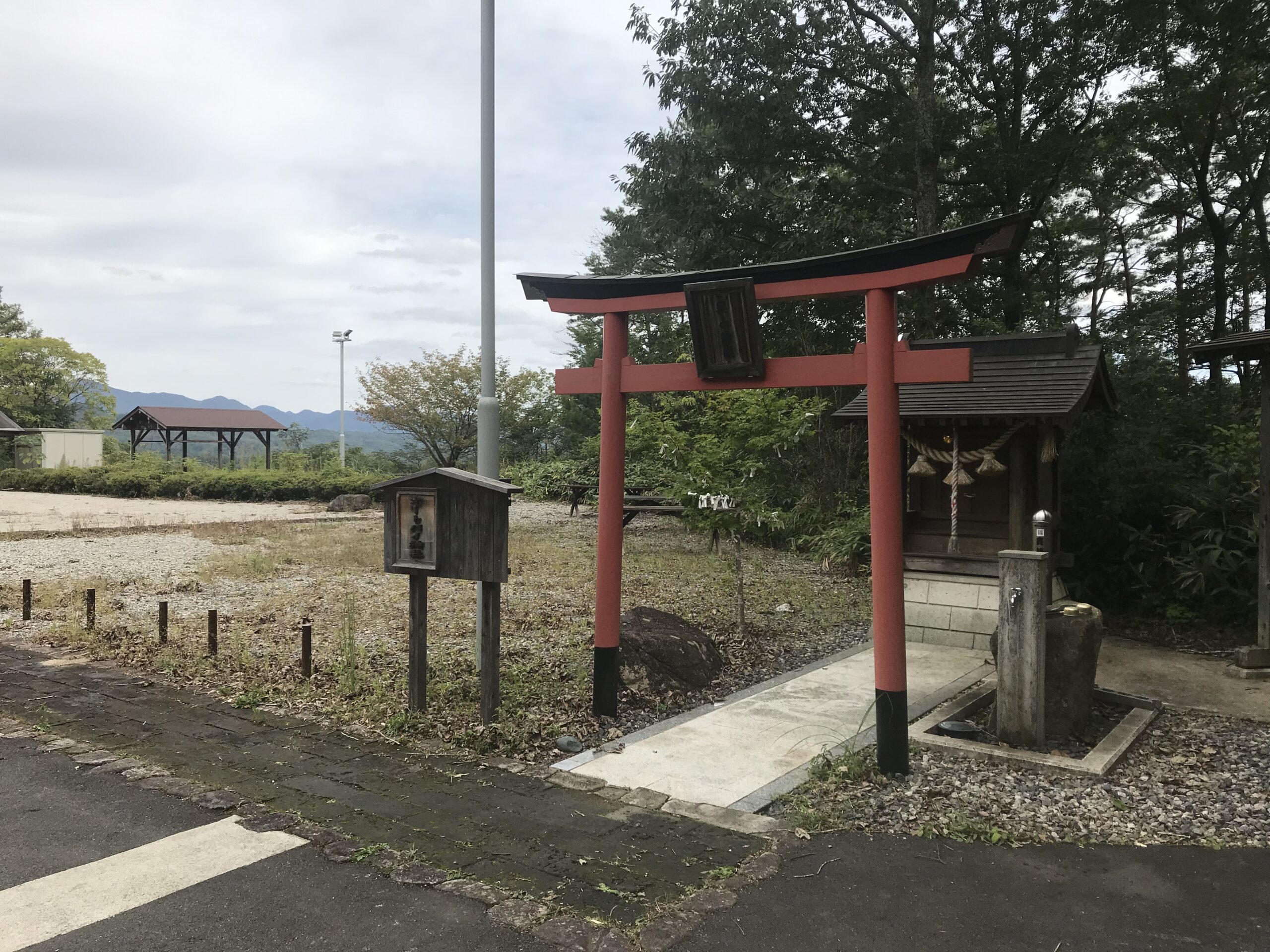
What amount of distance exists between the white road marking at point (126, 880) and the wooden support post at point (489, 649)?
1683mm

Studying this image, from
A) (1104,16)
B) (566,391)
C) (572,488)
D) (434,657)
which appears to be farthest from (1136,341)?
(572,488)

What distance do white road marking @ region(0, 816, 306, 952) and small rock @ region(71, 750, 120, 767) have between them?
1.30 meters

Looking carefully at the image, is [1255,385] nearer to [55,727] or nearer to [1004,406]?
[1004,406]

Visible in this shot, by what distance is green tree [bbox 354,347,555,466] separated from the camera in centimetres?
3203

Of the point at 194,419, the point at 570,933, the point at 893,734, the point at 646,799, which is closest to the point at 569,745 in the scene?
the point at 646,799

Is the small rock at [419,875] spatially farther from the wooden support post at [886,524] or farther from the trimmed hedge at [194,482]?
the trimmed hedge at [194,482]

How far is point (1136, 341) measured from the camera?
13000mm

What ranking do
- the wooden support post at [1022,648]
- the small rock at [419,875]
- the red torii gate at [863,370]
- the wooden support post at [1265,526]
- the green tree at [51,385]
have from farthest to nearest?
the green tree at [51,385] → the wooden support post at [1265,526] → the wooden support post at [1022,648] → the red torii gate at [863,370] → the small rock at [419,875]

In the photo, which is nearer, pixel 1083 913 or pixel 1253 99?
pixel 1083 913

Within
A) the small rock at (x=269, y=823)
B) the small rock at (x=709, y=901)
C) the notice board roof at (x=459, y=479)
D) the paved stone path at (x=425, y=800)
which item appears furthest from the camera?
the notice board roof at (x=459, y=479)

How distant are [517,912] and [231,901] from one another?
111 cm

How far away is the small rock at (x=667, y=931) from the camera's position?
3012 mm

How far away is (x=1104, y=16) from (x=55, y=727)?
1413 cm

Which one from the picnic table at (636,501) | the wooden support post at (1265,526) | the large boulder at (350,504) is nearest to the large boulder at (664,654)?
the picnic table at (636,501)
